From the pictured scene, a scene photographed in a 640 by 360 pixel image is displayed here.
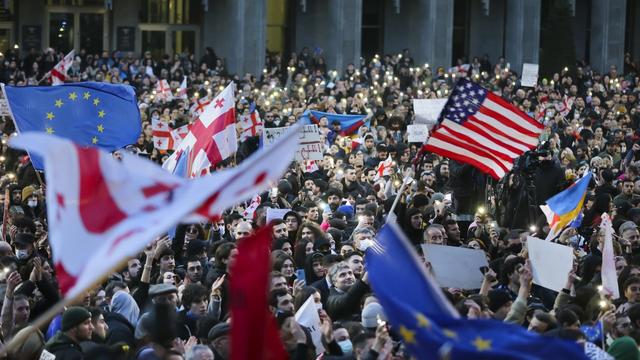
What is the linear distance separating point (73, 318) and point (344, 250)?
3.93 m

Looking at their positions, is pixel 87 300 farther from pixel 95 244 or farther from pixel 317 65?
pixel 317 65

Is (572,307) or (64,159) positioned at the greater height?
(64,159)

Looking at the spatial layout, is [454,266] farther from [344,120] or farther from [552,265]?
[344,120]

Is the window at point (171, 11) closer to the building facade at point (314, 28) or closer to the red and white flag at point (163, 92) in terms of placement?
the building facade at point (314, 28)

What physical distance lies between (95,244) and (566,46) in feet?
145

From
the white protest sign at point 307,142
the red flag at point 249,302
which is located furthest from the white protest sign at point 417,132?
the red flag at point 249,302

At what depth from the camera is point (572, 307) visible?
9367mm

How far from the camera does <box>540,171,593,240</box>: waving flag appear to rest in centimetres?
1362

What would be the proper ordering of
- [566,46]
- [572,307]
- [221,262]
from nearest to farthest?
[572,307] → [221,262] → [566,46]

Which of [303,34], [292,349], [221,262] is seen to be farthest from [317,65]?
[292,349]

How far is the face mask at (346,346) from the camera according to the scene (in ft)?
27.9

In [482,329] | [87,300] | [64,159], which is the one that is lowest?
[87,300]

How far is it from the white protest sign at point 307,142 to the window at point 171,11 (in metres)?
26.6

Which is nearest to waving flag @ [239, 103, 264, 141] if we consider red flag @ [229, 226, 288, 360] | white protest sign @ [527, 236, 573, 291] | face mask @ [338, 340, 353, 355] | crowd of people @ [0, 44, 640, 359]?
crowd of people @ [0, 44, 640, 359]
